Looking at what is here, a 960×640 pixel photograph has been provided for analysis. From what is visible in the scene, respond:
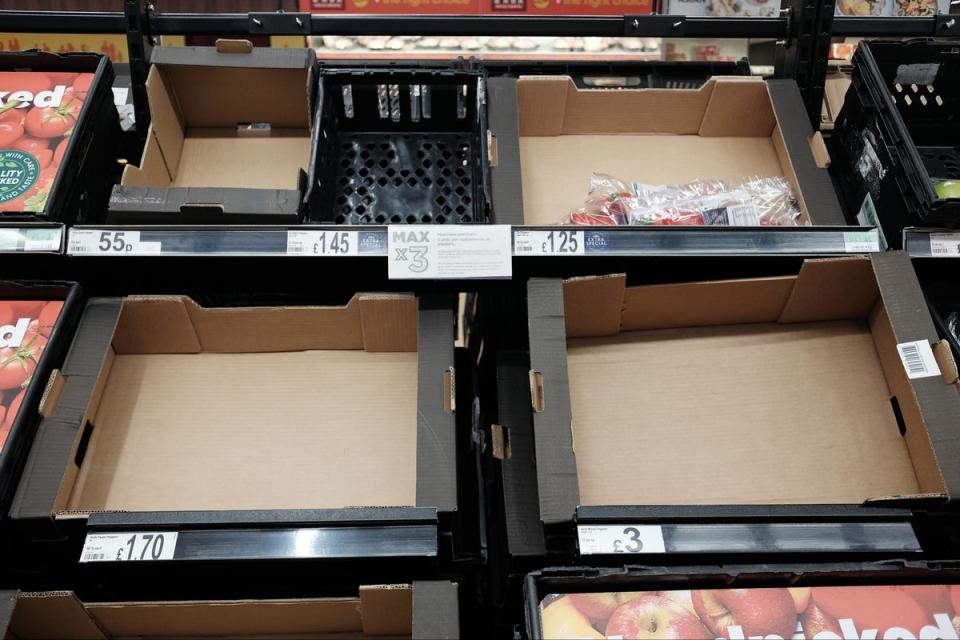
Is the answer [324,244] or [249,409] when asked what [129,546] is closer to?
[249,409]

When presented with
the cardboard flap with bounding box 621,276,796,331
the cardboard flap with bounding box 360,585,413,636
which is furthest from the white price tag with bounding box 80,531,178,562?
the cardboard flap with bounding box 621,276,796,331

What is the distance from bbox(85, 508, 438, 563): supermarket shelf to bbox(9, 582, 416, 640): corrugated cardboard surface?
0.30 feet

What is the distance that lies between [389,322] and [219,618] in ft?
1.88

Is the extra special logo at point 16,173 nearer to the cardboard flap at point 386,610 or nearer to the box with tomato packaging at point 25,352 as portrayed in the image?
the box with tomato packaging at point 25,352

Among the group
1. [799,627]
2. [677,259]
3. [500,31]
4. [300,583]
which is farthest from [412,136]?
[799,627]

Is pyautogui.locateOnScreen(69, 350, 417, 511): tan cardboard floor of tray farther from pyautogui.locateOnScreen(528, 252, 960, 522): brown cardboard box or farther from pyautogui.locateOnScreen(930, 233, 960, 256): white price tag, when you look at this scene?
pyautogui.locateOnScreen(930, 233, 960, 256): white price tag

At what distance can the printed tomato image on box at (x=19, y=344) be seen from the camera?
3.76 ft

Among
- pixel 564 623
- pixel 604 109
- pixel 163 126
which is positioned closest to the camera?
pixel 564 623

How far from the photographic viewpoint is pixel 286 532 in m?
1.05

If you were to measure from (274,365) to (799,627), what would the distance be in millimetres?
997

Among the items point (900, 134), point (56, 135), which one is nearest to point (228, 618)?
point (56, 135)

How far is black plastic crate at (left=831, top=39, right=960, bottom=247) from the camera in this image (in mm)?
1314

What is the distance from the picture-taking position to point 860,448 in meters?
1.29

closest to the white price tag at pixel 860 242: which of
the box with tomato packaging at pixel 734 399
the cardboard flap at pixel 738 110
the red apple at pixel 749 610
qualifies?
the box with tomato packaging at pixel 734 399
